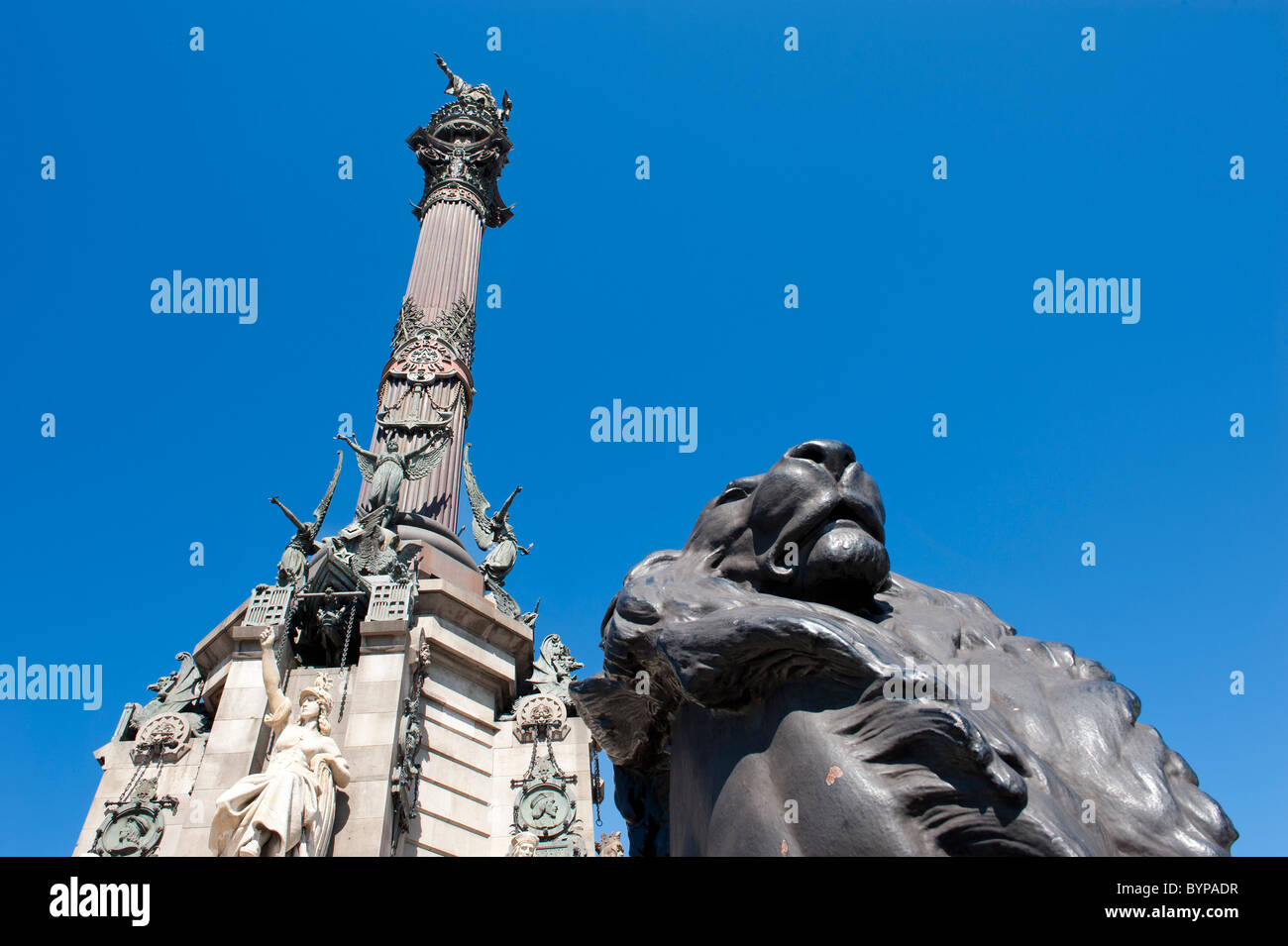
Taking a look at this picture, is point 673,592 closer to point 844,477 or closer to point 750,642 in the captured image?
point 750,642

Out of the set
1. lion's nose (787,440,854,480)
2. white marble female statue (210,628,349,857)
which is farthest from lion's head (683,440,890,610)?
white marble female statue (210,628,349,857)

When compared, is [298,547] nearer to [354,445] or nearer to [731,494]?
[354,445]

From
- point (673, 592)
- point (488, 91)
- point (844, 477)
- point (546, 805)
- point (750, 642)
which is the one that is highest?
point (488, 91)

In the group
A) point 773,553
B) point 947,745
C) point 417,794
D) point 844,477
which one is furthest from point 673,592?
point 417,794

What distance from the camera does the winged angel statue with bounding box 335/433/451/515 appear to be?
14331 millimetres

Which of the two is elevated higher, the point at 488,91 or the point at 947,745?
the point at 488,91

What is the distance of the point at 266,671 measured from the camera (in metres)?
9.64

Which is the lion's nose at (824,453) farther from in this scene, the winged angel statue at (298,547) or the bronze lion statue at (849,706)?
the winged angel statue at (298,547)

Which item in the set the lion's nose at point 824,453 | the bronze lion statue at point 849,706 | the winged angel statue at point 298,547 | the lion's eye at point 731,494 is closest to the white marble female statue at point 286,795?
the winged angel statue at point 298,547

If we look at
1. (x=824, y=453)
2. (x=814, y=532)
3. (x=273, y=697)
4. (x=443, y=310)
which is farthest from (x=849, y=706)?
Result: (x=443, y=310)

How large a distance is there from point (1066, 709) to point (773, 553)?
33.1 inches
